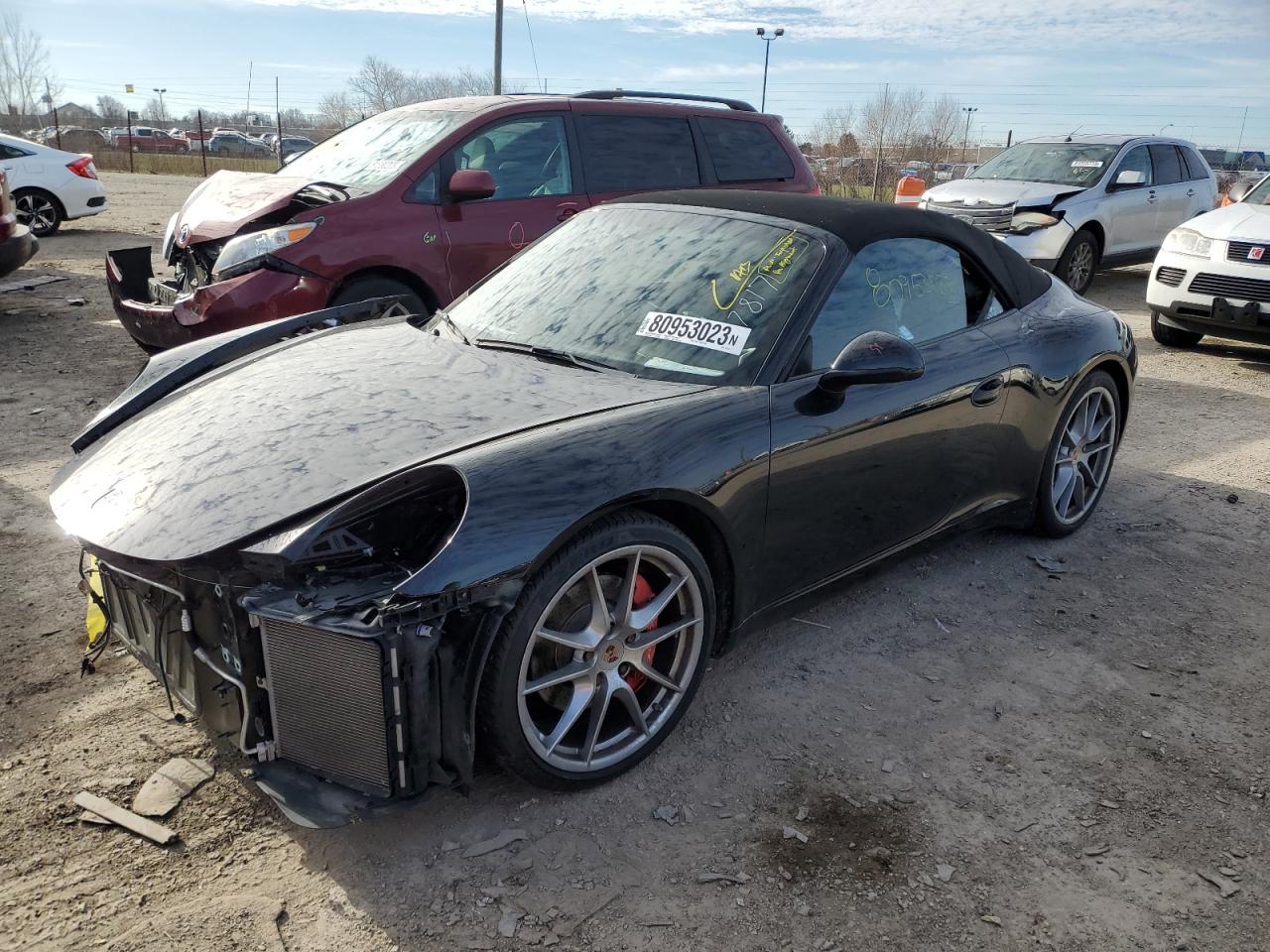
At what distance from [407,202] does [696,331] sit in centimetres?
339

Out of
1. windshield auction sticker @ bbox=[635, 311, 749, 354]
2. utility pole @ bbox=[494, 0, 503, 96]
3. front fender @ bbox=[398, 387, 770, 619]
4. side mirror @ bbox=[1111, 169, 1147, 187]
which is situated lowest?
front fender @ bbox=[398, 387, 770, 619]

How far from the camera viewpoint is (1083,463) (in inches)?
178

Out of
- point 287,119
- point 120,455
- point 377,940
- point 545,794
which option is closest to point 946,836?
point 545,794

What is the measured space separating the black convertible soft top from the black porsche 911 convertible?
0.7 inches

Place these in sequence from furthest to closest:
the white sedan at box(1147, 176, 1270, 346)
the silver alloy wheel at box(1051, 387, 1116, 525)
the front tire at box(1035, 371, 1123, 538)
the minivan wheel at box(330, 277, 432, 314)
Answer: the white sedan at box(1147, 176, 1270, 346), the minivan wheel at box(330, 277, 432, 314), the silver alloy wheel at box(1051, 387, 1116, 525), the front tire at box(1035, 371, 1123, 538)

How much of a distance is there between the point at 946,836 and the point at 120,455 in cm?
250

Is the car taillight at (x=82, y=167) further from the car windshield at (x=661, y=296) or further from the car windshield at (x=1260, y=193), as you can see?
the car windshield at (x=1260, y=193)

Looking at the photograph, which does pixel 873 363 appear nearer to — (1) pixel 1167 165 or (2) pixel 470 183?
(2) pixel 470 183

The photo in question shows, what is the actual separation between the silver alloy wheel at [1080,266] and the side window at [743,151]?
4.90 meters

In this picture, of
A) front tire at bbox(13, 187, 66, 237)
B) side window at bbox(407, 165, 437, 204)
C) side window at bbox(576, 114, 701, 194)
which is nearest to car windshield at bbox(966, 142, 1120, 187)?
side window at bbox(576, 114, 701, 194)

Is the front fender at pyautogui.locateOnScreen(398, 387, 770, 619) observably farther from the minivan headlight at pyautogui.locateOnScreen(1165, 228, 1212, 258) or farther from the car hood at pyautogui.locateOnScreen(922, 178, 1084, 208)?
the car hood at pyautogui.locateOnScreen(922, 178, 1084, 208)

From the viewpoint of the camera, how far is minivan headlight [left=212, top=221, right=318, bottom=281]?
561cm

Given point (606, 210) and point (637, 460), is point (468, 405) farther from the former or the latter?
point (606, 210)

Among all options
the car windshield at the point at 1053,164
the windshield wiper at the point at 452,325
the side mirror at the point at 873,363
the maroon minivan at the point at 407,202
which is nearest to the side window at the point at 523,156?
the maroon minivan at the point at 407,202
